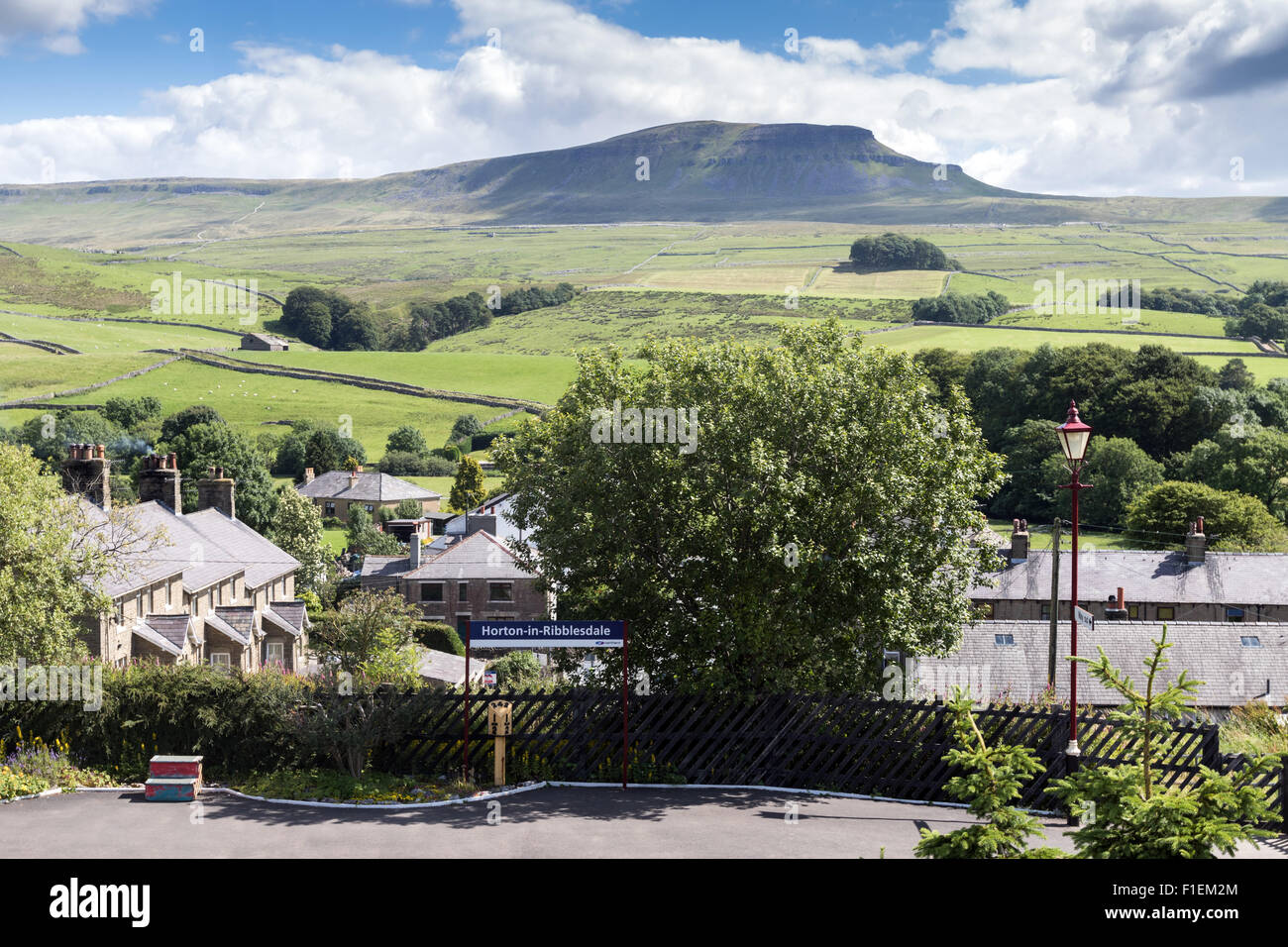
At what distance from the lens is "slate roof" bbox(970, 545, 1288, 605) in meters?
60.3

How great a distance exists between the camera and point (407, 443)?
483ft

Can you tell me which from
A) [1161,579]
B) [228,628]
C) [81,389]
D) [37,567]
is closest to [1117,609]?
[1161,579]

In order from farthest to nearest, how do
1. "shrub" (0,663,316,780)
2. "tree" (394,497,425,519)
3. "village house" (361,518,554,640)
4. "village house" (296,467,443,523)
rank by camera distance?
"village house" (296,467,443,523), "tree" (394,497,425,519), "village house" (361,518,554,640), "shrub" (0,663,316,780)

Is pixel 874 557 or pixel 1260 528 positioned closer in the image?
pixel 874 557

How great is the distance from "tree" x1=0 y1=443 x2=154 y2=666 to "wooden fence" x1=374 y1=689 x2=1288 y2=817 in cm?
898

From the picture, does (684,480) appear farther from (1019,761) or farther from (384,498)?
(384,498)

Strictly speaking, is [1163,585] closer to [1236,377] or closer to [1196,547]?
[1196,547]

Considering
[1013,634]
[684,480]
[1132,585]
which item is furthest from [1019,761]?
[1132,585]

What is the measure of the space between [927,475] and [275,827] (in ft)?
39.6

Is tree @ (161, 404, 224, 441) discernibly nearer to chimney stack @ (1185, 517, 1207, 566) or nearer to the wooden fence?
chimney stack @ (1185, 517, 1207, 566)

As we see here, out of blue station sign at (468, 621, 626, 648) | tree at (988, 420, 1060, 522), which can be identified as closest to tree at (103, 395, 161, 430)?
tree at (988, 420, 1060, 522)

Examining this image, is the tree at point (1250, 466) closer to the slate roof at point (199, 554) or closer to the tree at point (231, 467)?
the slate roof at point (199, 554)

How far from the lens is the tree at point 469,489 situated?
116438 mm

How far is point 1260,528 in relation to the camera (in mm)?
83812
